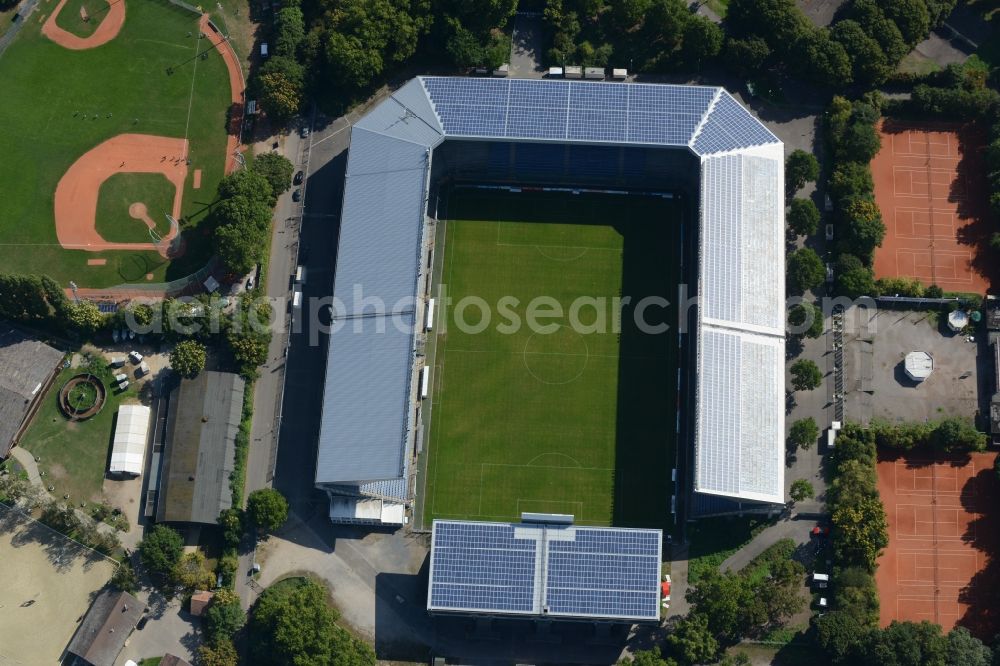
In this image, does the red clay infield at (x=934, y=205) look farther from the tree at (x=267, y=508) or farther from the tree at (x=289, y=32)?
the tree at (x=267, y=508)

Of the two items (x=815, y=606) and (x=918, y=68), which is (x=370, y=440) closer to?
(x=815, y=606)

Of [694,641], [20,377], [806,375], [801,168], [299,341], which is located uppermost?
[801,168]

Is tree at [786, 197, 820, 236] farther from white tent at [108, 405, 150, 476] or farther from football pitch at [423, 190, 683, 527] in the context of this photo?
white tent at [108, 405, 150, 476]

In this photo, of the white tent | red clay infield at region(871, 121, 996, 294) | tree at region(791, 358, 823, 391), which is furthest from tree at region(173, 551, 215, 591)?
red clay infield at region(871, 121, 996, 294)

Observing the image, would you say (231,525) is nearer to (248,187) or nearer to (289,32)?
(248,187)

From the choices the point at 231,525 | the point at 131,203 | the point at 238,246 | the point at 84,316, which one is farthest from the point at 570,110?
the point at 84,316
